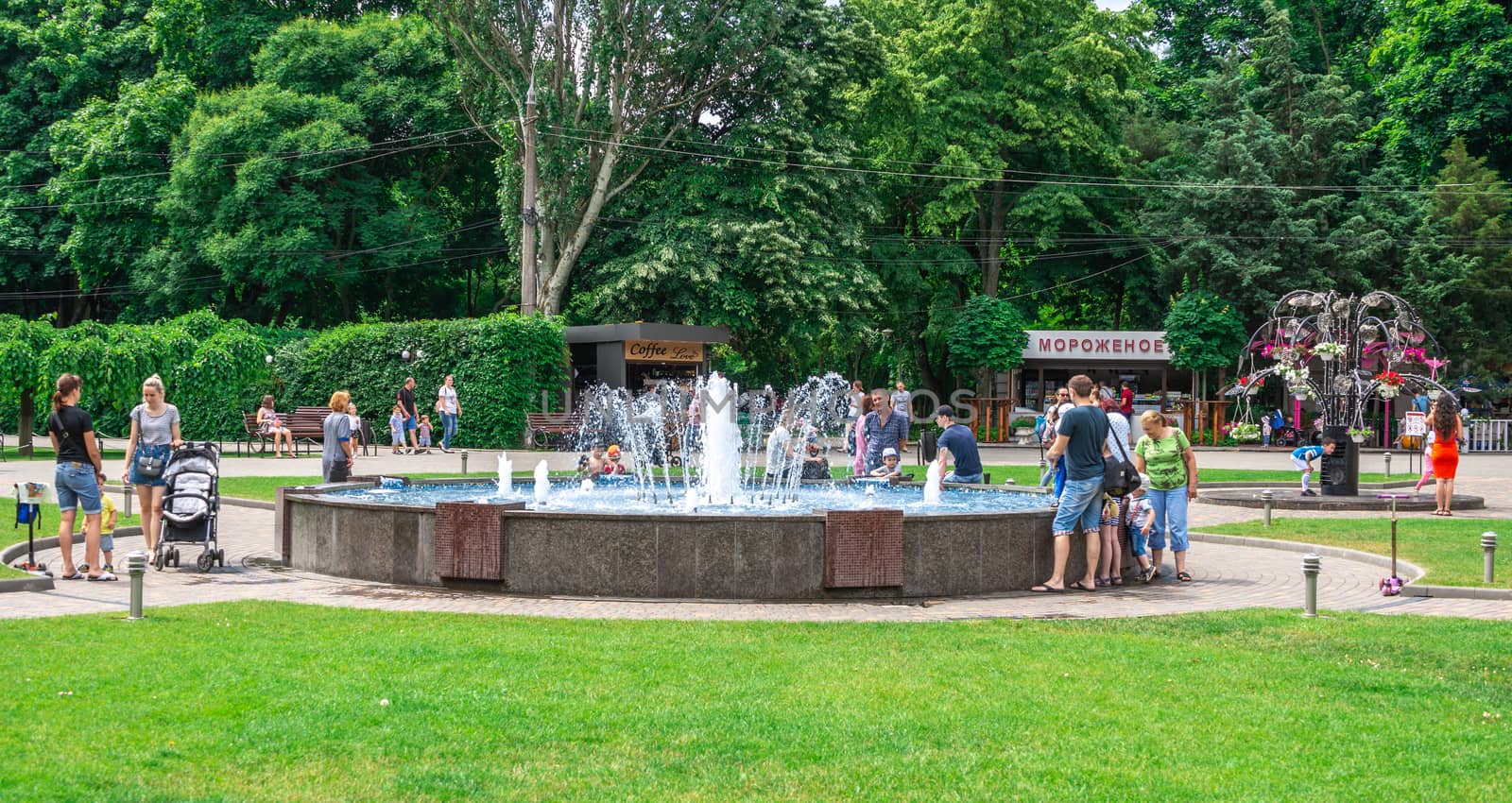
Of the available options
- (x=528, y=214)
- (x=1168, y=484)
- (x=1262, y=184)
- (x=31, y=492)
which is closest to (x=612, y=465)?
(x=31, y=492)

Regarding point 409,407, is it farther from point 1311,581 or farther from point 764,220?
point 1311,581

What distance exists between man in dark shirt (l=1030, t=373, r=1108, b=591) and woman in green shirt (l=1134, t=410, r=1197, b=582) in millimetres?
1269

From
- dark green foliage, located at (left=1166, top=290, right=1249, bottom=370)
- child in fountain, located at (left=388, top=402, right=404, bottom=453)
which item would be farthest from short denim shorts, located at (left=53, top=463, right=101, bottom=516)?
dark green foliage, located at (left=1166, top=290, right=1249, bottom=370)

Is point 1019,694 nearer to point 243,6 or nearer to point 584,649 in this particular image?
point 584,649

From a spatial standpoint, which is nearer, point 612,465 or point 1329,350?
point 612,465

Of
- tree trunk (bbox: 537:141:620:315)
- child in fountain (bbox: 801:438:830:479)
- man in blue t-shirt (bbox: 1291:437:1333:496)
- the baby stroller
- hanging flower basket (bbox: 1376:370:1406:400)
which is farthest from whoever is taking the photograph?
tree trunk (bbox: 537:141:620:315)

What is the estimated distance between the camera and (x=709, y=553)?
12.1 meters

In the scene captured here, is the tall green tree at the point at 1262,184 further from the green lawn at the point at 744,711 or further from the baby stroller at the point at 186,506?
the green lawn at the point at 744,711

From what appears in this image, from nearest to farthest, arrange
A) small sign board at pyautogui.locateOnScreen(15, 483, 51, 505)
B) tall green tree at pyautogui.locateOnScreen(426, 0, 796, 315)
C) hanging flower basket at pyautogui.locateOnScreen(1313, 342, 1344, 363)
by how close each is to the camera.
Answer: small sign board at pyautogui.locateOnScreen(15, 483, 51, 505) < hanging flower basket at pyautogui.locateOnScreen(1313, 342, 1344, 363) < tall green tree at pyautogui.locateOnScreen(426, 0, 796, 315)

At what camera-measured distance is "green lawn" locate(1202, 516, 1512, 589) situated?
1351 cm

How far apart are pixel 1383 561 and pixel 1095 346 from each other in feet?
102

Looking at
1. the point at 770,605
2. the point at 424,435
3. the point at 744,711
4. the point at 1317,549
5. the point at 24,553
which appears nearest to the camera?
the point at 744,711

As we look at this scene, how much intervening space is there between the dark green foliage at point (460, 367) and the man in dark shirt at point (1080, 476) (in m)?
23.6

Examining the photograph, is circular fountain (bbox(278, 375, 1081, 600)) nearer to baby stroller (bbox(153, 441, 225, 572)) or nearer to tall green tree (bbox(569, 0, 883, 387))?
baby stroller (bbox(153, 441, 225, 572))
